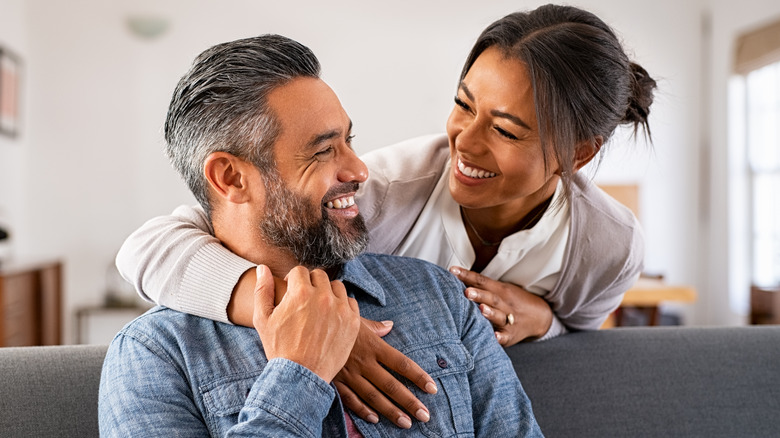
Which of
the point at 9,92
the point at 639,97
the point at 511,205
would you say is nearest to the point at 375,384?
the point at 511,205

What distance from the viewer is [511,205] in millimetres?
1684

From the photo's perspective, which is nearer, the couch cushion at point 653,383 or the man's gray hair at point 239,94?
the man's gray hair at point 239,94

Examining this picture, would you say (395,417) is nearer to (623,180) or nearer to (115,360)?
(115,360)

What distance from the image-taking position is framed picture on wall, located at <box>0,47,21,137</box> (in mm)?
4910

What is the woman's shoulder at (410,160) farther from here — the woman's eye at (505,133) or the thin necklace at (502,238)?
the woman's eye at (505,133)

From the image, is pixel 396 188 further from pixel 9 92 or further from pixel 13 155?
pixel 13 155

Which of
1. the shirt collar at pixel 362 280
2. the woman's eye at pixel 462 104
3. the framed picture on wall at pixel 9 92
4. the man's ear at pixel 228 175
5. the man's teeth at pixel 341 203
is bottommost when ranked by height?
the shirt collar at pixel 362 280

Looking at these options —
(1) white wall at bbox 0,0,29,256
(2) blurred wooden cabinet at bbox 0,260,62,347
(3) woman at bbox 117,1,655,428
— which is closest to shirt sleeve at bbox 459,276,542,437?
(3) woman at bbox 117,1,655,428

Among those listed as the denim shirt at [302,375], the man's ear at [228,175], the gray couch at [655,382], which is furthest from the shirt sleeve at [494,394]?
the man's ear at [228,175]

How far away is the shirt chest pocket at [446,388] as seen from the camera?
4.23 feet

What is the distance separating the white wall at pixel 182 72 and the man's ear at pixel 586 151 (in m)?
4.16

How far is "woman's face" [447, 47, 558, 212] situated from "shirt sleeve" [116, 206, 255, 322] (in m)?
0.50

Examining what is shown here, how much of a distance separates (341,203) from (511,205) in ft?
1.57

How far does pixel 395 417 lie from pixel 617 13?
6133mm
